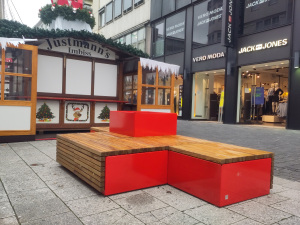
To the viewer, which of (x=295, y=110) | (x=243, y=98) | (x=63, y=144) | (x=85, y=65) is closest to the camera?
(x=63, y=144)

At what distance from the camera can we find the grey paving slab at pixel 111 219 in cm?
236

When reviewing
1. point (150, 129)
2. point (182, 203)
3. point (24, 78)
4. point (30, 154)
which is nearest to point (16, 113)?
point (24, 78)

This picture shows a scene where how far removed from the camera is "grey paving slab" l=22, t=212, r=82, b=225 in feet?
7.58

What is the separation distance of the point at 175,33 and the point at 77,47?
34.1 feet

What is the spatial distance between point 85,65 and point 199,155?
6.76 metres

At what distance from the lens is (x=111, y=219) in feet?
7.96

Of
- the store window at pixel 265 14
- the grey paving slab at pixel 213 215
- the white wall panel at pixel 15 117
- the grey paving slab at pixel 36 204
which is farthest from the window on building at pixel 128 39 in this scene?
the grey paving slab at pixel 213 215

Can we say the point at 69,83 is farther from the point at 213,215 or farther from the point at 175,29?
the point at 175,29

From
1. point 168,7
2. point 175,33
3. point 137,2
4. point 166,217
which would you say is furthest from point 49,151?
point 137,2

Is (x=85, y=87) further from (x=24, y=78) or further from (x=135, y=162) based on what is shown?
(x=135, y=162)

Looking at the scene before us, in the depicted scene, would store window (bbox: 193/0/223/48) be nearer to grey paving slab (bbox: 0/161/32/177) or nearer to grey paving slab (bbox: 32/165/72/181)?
grey paving slab (bbox: 32/165/72/181)

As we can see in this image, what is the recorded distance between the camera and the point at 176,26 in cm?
1745

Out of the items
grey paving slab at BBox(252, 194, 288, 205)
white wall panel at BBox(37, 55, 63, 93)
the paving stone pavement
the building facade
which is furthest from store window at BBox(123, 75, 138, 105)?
the building facade

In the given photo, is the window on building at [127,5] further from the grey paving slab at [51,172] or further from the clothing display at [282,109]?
the grey paving slab at [51,172]
